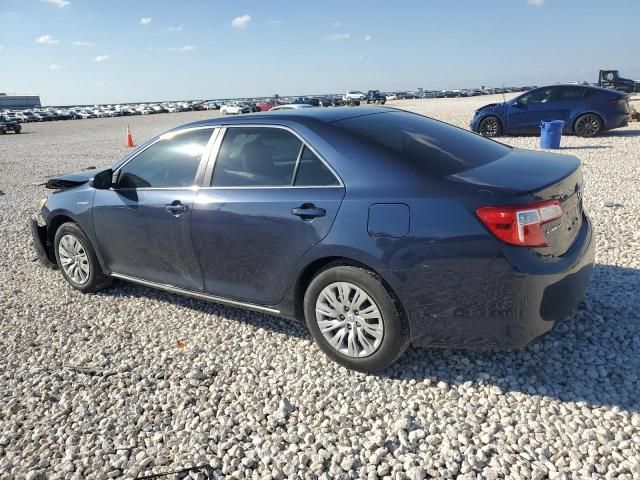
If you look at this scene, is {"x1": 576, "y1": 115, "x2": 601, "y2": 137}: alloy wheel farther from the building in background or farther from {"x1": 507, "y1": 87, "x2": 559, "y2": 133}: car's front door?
the building in background

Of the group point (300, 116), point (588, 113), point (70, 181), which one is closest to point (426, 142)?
point (300, 116)

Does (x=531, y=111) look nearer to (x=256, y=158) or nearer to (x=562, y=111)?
(x=562, y=111)

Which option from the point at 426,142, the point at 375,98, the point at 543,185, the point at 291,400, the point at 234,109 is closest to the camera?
the point at 543,185

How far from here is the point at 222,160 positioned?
3.75 metres

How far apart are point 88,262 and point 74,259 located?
0.85 feet

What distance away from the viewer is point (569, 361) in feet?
10.7

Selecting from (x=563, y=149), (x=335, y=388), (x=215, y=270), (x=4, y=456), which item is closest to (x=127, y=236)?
(x=215, y=270)

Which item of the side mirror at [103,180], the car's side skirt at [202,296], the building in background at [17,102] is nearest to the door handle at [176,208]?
the car's side skirt at [202,296]

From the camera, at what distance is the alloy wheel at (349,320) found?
310cm

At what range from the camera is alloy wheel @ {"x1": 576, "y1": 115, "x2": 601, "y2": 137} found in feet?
46.3

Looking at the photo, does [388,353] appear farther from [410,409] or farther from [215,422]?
[215,422]

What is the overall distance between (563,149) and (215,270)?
11.4 meters

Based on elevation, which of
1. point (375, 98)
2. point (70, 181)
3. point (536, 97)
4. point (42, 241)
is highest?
point (375, 98)

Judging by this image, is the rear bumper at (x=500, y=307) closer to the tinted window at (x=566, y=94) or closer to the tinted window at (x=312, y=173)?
the tinted window at (x=312, y=173)
